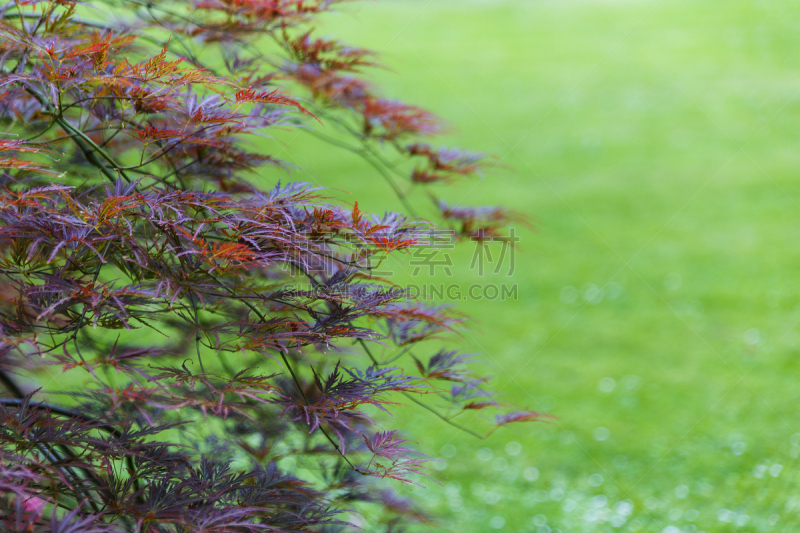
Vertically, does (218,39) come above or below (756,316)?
above

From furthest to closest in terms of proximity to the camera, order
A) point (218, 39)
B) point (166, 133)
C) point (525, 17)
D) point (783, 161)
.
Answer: point (525, 17) < point (783, 161) < point (218, 39) < point (166, 133)

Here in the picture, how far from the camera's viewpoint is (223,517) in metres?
1.04

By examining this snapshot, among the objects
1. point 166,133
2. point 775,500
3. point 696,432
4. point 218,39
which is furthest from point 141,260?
point 696,432

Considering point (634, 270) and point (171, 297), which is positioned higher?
point (171, 297)

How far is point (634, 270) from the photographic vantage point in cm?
473

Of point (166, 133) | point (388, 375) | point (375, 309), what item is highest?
point (166, 133)

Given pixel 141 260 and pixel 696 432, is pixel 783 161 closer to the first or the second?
pixel 696 432

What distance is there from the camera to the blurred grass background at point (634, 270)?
285 cm

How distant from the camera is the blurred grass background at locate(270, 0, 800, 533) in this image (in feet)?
9.36

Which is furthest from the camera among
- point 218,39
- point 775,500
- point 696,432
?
point 696,432

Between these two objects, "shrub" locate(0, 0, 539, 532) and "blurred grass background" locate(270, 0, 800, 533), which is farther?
"blurred grass background" locate(270, 0, 800, 533)

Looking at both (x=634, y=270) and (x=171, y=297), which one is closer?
(x=171, y=297)

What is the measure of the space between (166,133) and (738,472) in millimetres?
2917

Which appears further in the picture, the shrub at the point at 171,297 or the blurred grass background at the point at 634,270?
the blurred grass background at the point at 634,270
